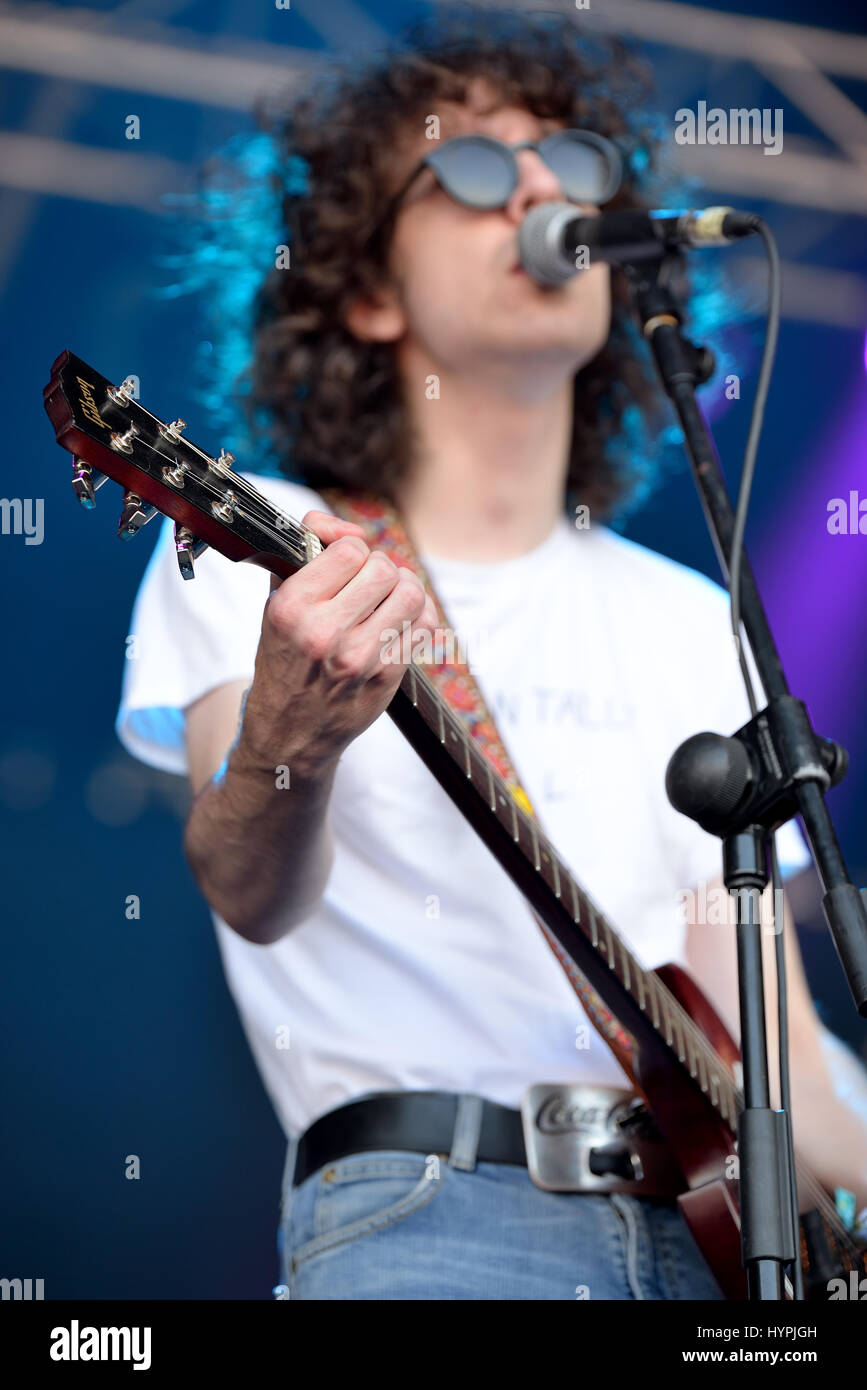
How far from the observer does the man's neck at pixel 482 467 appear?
2.11 meters

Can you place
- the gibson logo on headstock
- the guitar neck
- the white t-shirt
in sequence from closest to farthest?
the gibson logo on headstock
the guitar neck
the white t-shirt

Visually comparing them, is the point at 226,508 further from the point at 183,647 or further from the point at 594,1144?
the point at 594,1144

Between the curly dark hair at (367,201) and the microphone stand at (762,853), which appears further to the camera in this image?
the curly dark hair at (367,201)

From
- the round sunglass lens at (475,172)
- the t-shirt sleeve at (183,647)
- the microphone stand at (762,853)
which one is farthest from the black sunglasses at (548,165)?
the microphone stand at (762,853)

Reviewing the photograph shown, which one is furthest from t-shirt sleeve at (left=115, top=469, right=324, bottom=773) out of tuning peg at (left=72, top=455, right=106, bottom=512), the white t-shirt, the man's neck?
tuning peg at (left=72, top=455, right=106, bottom=512)

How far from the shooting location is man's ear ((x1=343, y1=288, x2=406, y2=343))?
2260 mm

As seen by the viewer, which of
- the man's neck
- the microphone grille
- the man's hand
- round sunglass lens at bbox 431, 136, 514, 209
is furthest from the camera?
the man's neck

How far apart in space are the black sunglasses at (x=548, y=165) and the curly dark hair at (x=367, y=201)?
0.24 metres

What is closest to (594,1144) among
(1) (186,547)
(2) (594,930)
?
(2) (594,930)

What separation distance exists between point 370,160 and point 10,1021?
4.91ft

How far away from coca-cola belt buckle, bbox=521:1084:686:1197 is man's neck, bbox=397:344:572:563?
0.84 metres

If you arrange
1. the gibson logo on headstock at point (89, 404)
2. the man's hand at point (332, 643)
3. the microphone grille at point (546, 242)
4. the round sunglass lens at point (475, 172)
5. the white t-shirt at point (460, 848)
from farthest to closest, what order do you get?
the round sunglass lens at point (475, 172) → the microphone grille at point (546, 242) → the white t-shirt at point (460, 848) → the man's hand at point (332, 643) → the gibson logo on headstock at point (89, 404)

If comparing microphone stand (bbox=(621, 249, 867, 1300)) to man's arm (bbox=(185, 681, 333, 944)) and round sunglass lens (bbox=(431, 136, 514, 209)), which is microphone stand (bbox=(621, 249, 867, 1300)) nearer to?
man's arm (bbox=(185, 681, 333, 944))

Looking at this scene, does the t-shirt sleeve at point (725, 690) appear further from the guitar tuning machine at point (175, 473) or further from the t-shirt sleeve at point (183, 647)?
the guitar tuning machine at point (175, 473)
